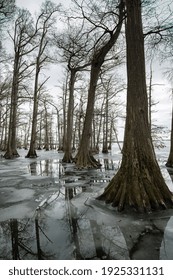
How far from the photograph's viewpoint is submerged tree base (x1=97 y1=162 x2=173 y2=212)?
162 inches

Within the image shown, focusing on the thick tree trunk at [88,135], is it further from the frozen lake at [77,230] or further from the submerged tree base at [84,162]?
the frozen lake at [77,230]

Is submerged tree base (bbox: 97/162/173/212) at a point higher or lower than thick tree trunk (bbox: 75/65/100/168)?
lower

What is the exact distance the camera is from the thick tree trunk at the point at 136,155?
4.23 meters

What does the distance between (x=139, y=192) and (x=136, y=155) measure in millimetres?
871

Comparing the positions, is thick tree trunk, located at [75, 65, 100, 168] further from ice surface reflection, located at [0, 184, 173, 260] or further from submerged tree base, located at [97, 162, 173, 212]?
ice surface reflection, located at [0, 184, 173, 260]

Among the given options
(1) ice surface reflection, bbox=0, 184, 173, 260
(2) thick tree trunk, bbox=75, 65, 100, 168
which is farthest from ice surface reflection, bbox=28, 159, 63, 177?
(1) ice surface reflection, bbox=0, 184, 173, 260

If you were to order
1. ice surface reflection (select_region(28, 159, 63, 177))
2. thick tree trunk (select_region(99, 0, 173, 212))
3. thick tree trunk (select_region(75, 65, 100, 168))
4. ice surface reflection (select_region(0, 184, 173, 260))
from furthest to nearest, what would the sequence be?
thick tree trunk (select_region(75, 65, 100, 168)) → ice surface reflection (select_region(28, 159, 63, 177)) → thick tree trunk (select_region(99, 0, 173, 212)) → ice surface reflection (select_region(0, 184, 173, 260))

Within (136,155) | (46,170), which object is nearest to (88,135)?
(46,170)

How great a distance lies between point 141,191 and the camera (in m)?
4.21

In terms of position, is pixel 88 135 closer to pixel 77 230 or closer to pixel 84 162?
pixel 84 162

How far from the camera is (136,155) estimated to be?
15.2 feet

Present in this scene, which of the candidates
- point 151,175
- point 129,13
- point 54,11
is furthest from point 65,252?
point 54,11

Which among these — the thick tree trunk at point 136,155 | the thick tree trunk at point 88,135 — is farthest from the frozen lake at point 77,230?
the thick tree trunk at point 88,135
